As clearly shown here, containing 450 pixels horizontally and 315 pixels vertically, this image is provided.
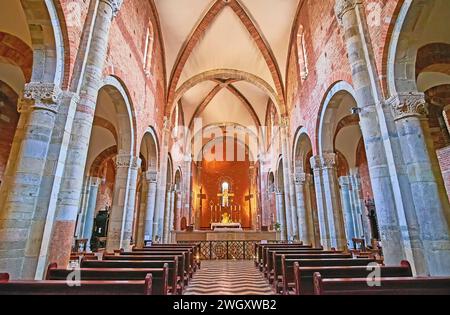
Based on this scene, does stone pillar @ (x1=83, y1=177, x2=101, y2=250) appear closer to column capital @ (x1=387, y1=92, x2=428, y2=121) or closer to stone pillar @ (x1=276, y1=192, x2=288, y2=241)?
stone pillar @ (x1=276, y1=192, x2=288, y2=241)

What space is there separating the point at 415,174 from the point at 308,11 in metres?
9.72

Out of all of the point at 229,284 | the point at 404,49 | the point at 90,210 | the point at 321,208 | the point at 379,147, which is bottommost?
the point at 229,284

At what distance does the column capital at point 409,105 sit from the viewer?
5484 mm

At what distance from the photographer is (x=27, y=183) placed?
4.76 metres

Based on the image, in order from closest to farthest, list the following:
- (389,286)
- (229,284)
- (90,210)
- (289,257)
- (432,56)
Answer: (389,286)
(289,257)
(229,284)
(432,56)
(90,210)

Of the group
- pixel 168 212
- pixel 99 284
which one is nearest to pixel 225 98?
pixel 168 212

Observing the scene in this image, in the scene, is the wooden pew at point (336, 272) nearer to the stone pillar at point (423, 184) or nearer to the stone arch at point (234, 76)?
the stone pillar at point (423, 184)

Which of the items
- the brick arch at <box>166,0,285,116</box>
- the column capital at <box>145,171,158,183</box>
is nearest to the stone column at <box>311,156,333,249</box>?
the brick arch at <box>166,0,285,116</box>

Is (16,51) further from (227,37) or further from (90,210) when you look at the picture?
(90,210)

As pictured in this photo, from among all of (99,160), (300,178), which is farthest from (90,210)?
(300,178)

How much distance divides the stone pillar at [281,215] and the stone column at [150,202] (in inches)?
326

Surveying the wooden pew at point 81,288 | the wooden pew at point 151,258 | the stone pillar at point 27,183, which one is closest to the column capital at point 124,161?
the wooden pew at point 151,258

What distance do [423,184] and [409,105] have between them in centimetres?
177
